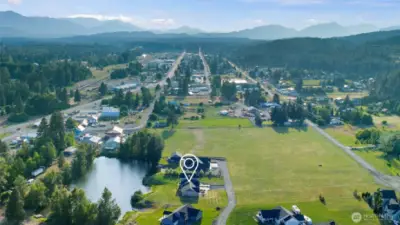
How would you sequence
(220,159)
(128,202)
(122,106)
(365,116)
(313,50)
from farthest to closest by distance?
1. (313,50)
2. (122,106)
3. (365,116)
4. (220,159)
5. (128,202)

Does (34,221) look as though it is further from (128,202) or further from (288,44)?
(288,44)

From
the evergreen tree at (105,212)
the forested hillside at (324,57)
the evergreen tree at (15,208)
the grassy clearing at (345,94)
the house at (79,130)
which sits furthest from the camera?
the forested hillside at (324,57)

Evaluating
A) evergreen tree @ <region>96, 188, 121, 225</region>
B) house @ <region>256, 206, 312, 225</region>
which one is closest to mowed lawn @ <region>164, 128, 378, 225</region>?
house @ <region>256, 206, 312, 225</region>

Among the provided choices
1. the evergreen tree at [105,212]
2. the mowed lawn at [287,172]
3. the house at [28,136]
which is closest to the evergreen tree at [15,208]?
the evergreen tree at [105,212]

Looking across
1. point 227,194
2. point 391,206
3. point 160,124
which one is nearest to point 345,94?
point 160,124

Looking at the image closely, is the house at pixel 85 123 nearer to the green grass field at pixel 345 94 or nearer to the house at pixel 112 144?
the house at pixel 112 144

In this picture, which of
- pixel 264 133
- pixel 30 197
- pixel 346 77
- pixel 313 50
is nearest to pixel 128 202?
pixel 30 197
